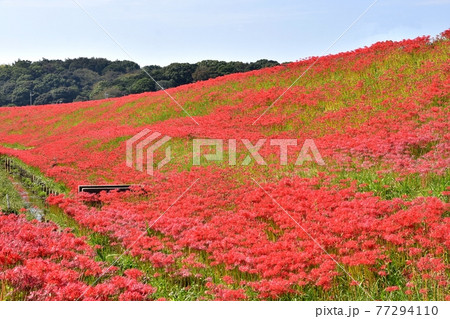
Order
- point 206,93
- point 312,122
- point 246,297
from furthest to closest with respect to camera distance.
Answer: point 206,93 → point 312,122 → point 246,297

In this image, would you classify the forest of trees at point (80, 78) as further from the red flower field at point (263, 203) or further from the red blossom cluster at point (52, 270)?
the red blossom cluster at point (52, 270)

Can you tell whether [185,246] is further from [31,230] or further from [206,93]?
[206,93]

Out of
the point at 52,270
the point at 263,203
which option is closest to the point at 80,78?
the point at 263,203

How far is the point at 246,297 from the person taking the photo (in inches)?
218

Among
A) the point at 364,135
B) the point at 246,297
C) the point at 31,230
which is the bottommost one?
the point at 246,297

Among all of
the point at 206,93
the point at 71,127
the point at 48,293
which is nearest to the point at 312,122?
the point at 206,93

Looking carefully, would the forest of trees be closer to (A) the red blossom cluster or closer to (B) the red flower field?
(B) the red flower field

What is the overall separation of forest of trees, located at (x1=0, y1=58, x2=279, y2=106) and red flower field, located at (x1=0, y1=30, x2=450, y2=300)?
0.81 m

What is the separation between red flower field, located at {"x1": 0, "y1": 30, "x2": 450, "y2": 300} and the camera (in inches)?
232

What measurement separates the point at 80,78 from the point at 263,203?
11227 mm

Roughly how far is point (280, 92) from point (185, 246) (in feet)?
36.0

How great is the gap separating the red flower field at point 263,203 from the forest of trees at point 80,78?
0.81 m

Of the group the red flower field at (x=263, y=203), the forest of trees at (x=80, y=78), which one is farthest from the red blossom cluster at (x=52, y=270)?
the forest of trees at (x=80, y=78)

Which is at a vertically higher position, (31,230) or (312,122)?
(312,122)
